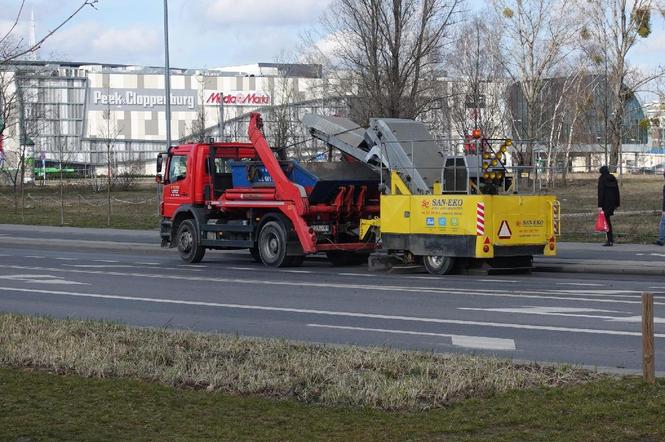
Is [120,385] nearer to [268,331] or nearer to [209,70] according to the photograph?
[268,331]

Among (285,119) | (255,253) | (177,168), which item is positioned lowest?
(255,253)

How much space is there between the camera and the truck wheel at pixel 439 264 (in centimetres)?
2222

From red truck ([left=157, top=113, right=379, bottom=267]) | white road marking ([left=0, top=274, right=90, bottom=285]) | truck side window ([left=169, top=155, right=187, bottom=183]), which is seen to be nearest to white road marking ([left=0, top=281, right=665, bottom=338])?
white road marking ([left=0, top=274, right=90, bottom=285])

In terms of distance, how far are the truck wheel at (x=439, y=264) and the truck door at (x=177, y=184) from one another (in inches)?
294

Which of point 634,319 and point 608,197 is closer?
point 634,319

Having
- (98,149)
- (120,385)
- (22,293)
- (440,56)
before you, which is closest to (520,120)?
(440,56)

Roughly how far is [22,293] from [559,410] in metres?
12.9

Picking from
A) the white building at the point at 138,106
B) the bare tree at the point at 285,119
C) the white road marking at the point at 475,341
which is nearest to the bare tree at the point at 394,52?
the bare tree at the point at 285,119

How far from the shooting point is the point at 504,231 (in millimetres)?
21578

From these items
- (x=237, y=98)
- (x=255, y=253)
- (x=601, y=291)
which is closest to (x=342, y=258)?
(x=255, y=253)

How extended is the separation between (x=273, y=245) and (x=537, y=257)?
6.09 meters

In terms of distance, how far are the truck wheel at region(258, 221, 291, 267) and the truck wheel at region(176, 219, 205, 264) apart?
7.25 feet

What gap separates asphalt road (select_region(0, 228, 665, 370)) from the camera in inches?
502

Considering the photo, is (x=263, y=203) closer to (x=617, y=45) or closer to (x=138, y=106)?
(x=617, y=45)
